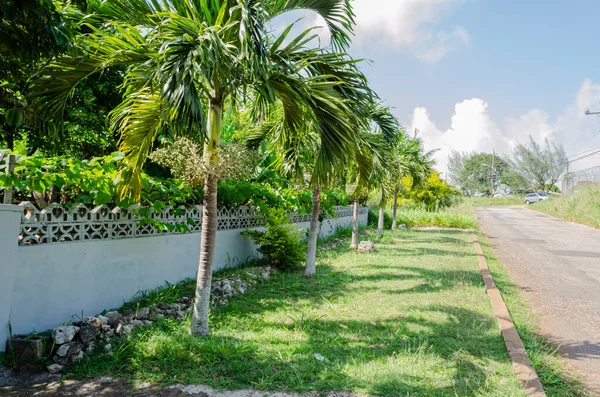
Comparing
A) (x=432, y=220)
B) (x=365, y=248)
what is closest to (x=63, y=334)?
(x=365, y=248)

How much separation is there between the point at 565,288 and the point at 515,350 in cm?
412

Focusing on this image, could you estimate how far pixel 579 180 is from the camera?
3319 centimetres

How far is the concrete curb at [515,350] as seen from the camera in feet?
11.3

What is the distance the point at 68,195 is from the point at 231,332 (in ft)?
8.28

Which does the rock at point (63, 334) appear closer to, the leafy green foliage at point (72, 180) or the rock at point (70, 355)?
the rock at point (70, 355)

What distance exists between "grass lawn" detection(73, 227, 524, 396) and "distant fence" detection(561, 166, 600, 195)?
30.6m

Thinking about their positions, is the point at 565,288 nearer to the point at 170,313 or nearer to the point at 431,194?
the point at 170,313

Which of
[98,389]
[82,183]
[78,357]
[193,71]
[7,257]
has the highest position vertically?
[193,71]

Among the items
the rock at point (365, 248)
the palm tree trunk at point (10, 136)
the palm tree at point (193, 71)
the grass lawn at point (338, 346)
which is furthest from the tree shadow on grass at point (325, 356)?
the rock at point (365, 248)

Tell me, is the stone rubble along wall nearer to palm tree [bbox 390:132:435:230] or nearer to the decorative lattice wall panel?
the decorative lattice wall panel

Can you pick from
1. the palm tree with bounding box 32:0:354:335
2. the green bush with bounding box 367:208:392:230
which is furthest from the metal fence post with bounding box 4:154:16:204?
the green bush with bounding box 367:208:392:230

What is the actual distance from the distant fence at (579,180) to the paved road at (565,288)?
62.7 feet

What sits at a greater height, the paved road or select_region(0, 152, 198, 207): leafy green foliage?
select_region(0, 152, 198, 207): leafy green foliage

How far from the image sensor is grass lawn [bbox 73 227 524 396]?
3.53 metres
